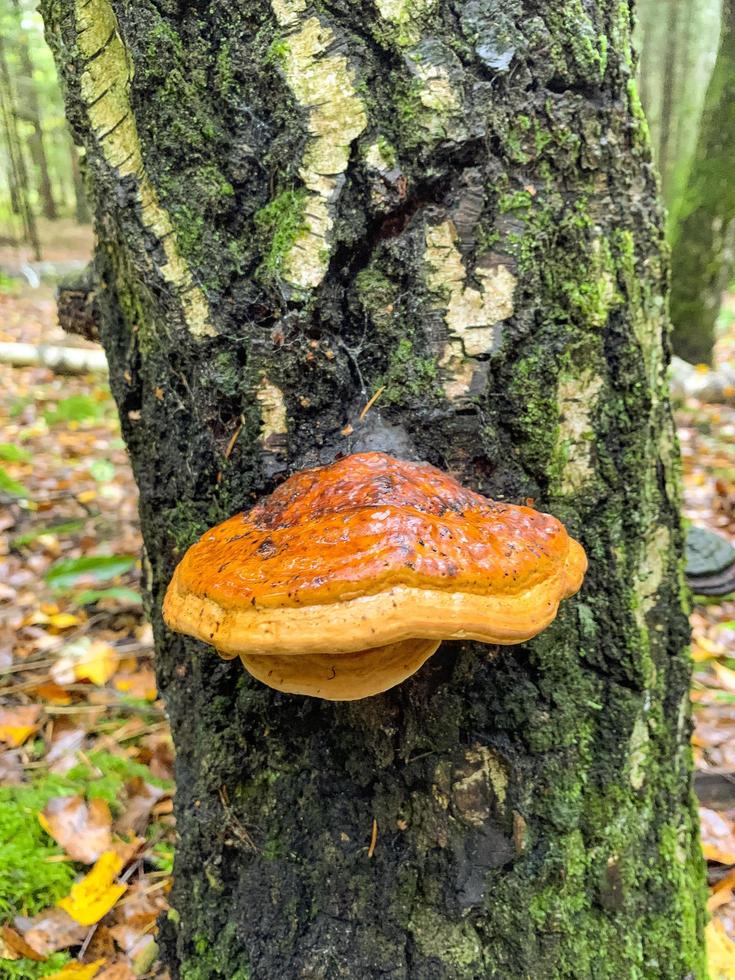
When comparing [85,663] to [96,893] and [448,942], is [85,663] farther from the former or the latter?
[448,942]

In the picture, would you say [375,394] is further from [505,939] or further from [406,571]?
[505,939]

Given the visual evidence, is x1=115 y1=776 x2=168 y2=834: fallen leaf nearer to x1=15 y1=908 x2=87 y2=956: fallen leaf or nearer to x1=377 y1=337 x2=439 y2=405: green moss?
x1=15 y1=908 x2=87 y2=956: fallen leaf

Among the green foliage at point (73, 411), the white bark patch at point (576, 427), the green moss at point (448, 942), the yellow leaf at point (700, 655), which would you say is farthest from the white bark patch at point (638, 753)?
the green foliage at point (73, 411)

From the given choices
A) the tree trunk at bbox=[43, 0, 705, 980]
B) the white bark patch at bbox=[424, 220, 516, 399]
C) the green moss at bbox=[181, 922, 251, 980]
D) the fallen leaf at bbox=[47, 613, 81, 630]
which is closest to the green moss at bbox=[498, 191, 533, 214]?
the tree trunk at bbox=[43, 0, 705, 980]

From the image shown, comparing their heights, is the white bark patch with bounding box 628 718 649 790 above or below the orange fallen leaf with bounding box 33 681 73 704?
above

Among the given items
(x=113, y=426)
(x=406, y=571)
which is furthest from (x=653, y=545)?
(x=113, y=426)

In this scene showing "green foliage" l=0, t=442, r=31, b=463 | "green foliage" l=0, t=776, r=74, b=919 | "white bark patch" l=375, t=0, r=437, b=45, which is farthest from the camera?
"green foliage" l=0, t=442, r=31, b=463
